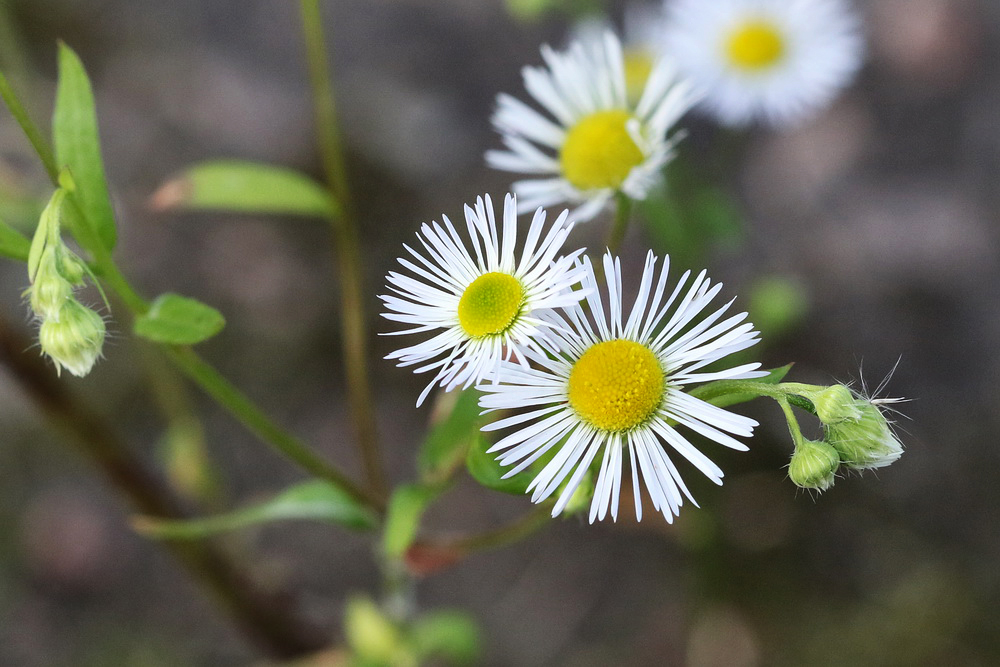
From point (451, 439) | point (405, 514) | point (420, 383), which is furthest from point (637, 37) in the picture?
point (405, 514)

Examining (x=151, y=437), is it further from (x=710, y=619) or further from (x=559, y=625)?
(x=710, y=619)

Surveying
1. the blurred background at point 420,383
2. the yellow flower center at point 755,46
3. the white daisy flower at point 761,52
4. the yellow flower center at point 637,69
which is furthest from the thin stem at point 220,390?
the yellow flower center at point 755,46

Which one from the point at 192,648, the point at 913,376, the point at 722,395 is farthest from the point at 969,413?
the point at 192,648

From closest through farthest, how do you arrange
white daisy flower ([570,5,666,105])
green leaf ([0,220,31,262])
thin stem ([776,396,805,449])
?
thin stem ([776,396,805,449]) < green leaf ([0,220,31,262]) < white daisy flower ([570,5,666,105])

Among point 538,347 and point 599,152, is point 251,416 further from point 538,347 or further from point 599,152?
point 599,152

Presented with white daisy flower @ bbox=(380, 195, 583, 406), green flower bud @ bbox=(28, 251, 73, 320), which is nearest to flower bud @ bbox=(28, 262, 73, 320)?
green flower bud @ bbox=(28, 251, 73, 320)

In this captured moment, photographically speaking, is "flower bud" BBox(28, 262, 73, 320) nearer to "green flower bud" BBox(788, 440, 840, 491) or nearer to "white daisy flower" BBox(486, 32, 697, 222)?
"white daisy flower" BBox(486, 32, 697, 222)

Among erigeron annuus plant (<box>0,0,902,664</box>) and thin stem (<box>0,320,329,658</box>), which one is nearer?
erigeron annuus plant (<box>0,0,902,664</box>)

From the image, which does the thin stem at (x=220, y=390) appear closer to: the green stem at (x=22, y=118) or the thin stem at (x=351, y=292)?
the green stem at (x=22, y=118)
